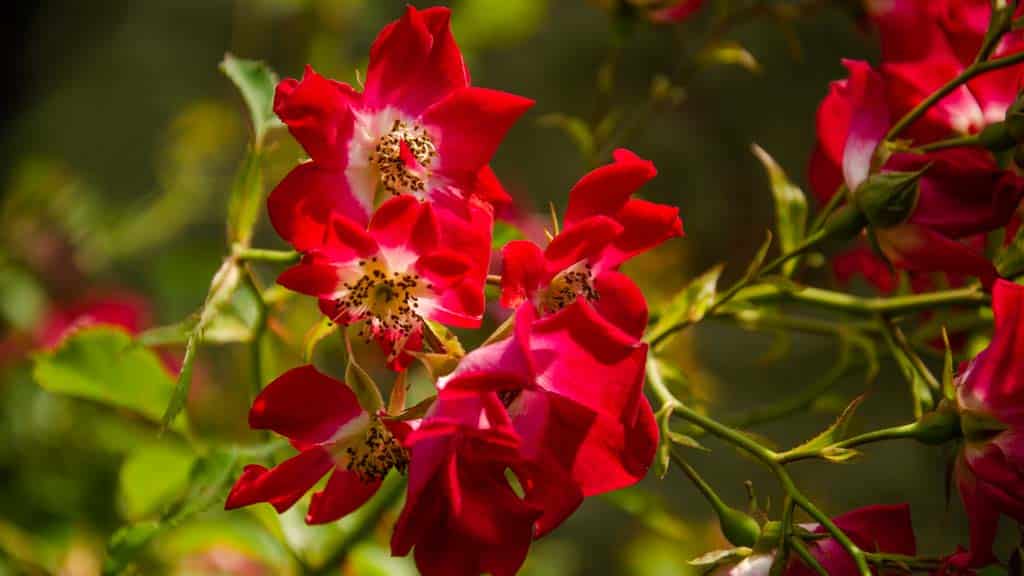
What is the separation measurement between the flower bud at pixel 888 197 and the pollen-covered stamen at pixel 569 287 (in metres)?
0.12

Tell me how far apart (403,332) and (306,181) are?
0.06 metres

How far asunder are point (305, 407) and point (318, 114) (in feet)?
0.33

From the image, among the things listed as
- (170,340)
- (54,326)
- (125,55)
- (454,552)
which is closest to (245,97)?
(170,340)

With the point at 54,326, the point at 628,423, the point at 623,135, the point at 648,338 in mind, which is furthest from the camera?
the point at 54,326

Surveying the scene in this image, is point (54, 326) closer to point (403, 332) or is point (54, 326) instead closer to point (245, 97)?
point (245, 97)

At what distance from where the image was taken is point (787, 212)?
462 mm

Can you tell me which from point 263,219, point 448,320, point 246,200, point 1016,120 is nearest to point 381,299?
point 448,320

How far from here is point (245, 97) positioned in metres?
0.47

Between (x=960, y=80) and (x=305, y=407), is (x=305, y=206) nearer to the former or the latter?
(x=305, y=407)

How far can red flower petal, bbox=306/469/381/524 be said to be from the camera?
0.36 meters

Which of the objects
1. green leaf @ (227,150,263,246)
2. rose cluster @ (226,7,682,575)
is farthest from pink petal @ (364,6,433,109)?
green leaf @ (227,150,263,246)

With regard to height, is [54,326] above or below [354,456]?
below

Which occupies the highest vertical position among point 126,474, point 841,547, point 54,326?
point 841,547

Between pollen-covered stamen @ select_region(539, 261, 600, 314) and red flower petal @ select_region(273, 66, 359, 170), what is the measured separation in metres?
0.09
